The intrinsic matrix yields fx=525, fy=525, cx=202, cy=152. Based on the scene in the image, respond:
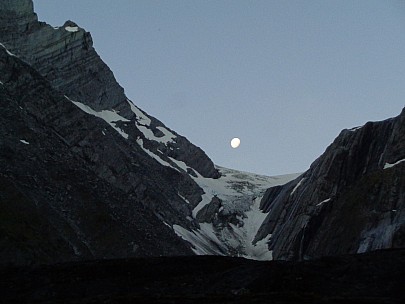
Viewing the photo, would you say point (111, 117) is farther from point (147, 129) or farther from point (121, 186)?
point (121, 186)

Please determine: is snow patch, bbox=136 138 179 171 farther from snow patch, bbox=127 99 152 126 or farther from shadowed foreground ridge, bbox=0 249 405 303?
shadowed foreground ridge, bbox=0 249 405 303

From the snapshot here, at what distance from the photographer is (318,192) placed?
337 ft

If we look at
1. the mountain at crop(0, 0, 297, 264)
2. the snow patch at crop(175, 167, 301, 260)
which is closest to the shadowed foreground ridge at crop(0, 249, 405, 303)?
the mountain at crop(0, 0, 297, 264)

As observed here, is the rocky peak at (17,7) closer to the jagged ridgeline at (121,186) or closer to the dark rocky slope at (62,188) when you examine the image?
the jagged ridgeline at (121,186)

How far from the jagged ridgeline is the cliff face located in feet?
0.78

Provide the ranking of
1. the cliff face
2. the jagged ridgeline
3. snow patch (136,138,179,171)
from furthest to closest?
snow patch (136,138,179,171)
the cliff face
the jagged ridgeline

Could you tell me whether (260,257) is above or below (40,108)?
below

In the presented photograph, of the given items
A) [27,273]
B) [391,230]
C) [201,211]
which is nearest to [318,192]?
[391,230]

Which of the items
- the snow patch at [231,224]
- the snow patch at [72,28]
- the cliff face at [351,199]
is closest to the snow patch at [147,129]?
the snow patch at [231,224]

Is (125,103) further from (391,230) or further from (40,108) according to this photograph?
(391,230)

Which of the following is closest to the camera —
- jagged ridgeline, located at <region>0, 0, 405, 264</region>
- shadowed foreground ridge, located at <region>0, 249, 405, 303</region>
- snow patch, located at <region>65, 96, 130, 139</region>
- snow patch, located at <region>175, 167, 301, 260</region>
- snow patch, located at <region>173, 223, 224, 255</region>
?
shadowed foreground ridge, located at <region>0, 249, 405, 303</region>

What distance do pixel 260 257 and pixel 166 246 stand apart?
38.6 meters

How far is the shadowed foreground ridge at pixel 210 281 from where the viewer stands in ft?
92.8

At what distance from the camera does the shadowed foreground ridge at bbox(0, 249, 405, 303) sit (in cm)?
2828
